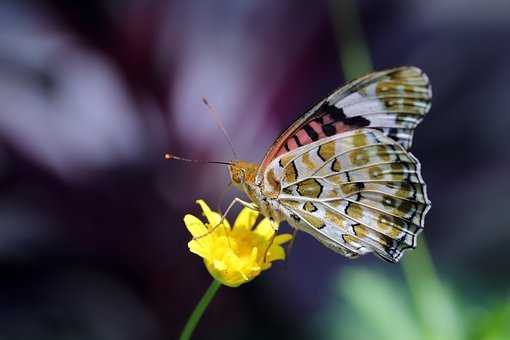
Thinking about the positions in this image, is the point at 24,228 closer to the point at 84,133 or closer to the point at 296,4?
the point at 84,133

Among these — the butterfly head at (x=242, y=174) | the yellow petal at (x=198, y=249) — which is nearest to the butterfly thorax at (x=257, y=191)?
the butterfly head at (x=242, y=174)

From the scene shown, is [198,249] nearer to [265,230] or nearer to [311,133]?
[265,230]

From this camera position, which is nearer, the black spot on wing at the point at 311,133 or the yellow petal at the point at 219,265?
the yellow petal at the point at 219,265

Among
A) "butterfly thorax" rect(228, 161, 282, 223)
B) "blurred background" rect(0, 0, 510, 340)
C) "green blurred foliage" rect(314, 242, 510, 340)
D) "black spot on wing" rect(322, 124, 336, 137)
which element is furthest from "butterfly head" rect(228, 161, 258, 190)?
"blurred background" rect(0, 0, 510, 340)

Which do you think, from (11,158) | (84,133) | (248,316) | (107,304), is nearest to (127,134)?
(84,133)

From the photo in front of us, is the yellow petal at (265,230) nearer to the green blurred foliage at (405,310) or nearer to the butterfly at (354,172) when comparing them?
the butterfly at (354,172)

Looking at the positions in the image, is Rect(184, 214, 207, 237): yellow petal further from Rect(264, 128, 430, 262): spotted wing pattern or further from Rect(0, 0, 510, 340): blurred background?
Rect(0, 0, 510, 340): blurred background

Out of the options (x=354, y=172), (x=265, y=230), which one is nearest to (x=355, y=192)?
(x=354, y=172)
